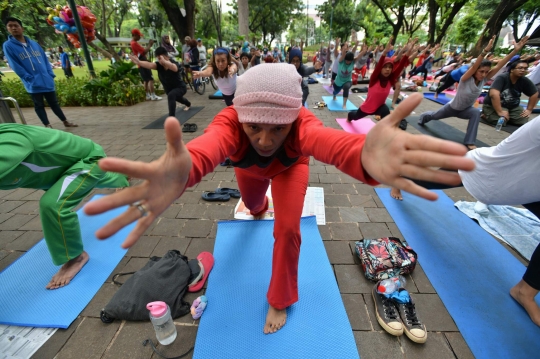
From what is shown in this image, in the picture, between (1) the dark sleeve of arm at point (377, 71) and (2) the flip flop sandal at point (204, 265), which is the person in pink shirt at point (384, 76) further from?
(2) the flip flop sandal at point (204, 265)

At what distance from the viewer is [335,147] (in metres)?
1.19

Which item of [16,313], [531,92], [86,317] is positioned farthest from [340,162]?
[531,92]

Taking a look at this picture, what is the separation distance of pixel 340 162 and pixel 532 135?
1.39m

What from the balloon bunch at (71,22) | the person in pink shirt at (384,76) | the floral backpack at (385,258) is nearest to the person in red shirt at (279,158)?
the floral backpack at (385,258)

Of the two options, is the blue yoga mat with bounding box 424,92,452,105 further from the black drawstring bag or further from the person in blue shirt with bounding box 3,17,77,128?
the person in blue shirt with bounding box 3,17,77,128

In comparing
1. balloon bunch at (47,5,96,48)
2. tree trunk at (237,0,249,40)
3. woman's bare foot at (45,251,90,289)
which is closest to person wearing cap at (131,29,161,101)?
balloon bunch at (47,5,96,48)

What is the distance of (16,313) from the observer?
186 cm

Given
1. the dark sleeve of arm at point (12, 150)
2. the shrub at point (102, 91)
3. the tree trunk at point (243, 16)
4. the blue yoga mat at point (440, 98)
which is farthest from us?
the tree trunk at point (243, 16)

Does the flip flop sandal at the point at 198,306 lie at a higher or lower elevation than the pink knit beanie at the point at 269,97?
lower

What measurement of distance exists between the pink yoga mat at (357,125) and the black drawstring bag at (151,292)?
4942mm

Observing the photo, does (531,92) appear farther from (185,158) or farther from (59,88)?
(59,88)

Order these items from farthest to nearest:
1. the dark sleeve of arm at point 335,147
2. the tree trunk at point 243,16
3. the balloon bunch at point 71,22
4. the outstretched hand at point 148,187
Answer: the tree trunk at point 243,16 < the balloon bunch at point 71,22 < the dark sleeve of arm at point 335,147 < the outstretched hand at point 148,187

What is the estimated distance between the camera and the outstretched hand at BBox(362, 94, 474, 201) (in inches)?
33.4

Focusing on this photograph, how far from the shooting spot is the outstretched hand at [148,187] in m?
0.83
